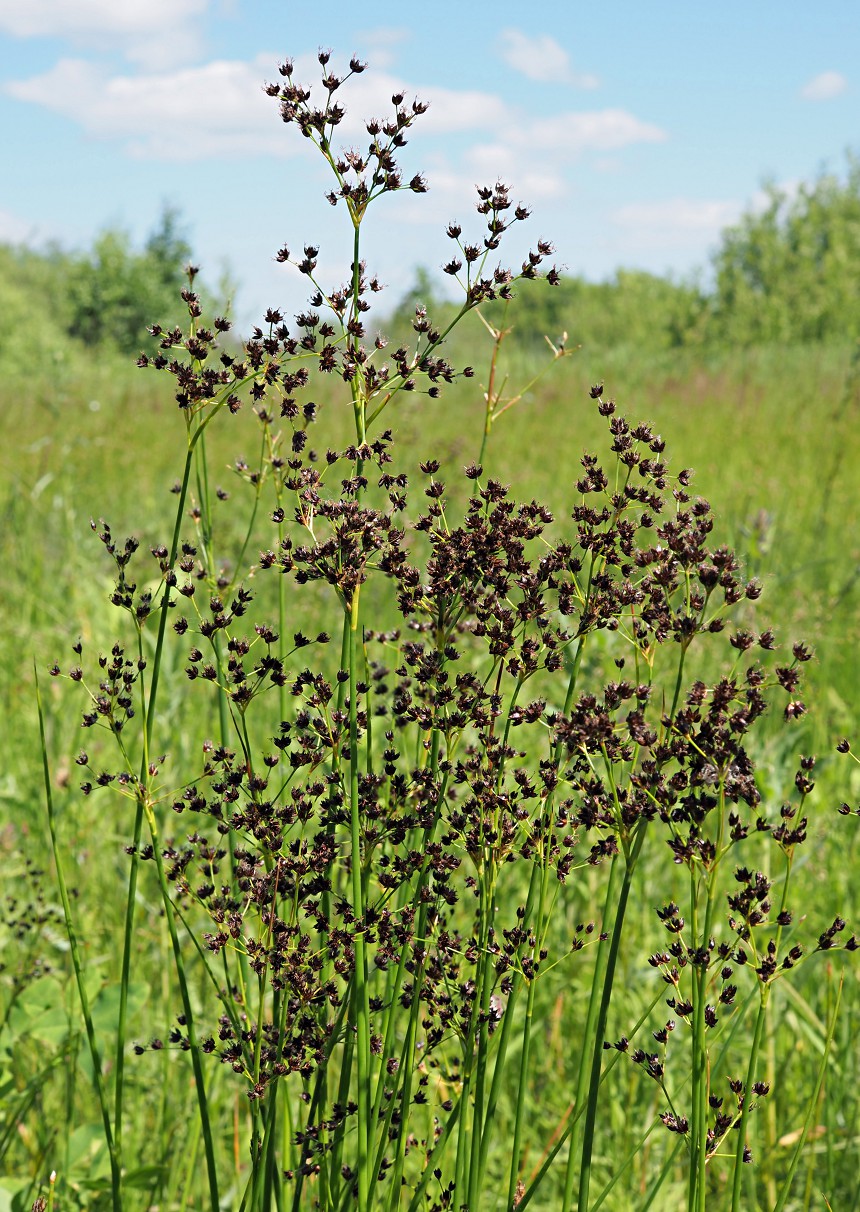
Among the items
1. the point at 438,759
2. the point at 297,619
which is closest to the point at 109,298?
the point at 297,619

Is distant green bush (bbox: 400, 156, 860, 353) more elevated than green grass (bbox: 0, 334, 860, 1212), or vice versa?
distant green bush (bbox: 400, 156, 860, 353)

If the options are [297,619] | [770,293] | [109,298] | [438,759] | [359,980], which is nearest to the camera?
[359,980]

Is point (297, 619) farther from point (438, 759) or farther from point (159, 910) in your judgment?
point (438, 759)

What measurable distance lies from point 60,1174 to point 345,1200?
0.89 m

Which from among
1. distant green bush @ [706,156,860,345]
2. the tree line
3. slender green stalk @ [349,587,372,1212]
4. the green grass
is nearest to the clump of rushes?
slender green stalk @ [349,587,372,1212]

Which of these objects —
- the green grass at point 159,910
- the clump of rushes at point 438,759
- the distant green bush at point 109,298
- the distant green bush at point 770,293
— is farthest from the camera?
the distant green bush at point 770,293

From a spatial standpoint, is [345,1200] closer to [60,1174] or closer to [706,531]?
[60,1174]

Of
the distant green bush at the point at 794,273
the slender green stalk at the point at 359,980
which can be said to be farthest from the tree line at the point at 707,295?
the slender green stalk at the point at 359,980

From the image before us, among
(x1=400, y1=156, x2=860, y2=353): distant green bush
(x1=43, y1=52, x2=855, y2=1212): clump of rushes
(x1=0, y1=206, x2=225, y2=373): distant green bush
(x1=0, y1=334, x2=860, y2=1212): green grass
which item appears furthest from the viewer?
(x1=400, y1=156, x2=860, y2=353): distant green bush

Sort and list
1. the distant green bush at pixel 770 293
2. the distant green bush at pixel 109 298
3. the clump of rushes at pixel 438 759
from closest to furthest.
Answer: the clump of rushes at pixel 438 759
the distant green bush at pixel 109 298
the distant green bush at pixel 770 293

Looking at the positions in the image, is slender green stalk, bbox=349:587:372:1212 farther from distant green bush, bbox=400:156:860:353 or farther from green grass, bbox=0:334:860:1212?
distant green bush, bbox=400:156:860:353

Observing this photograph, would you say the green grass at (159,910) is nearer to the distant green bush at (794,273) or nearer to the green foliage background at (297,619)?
the green foliage background at (297,619)

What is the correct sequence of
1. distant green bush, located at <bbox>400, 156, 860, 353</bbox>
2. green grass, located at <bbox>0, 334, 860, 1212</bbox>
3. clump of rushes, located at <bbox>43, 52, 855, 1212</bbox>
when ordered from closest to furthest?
1. clump of rushes, located at <bbox>43, 52, 855, 1212</bbox>
2. green grass, located at <bbox>0, 334, 860, 1212</bbox>
3. distant green bush, located at <bbox>400, 156, 860, 353</bbox>

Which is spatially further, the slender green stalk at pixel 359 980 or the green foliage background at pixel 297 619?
the green foliage background at pixel 297 619
